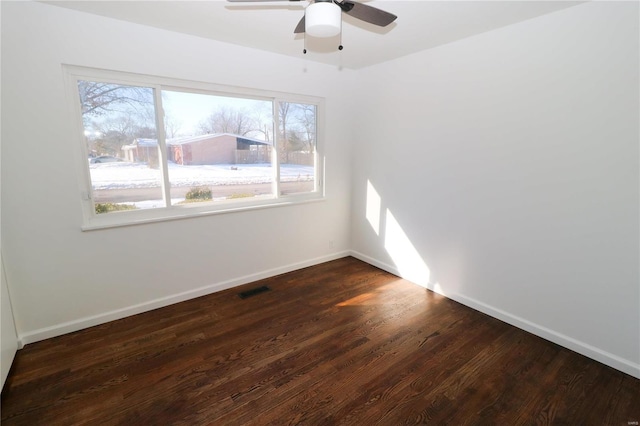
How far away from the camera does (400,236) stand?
360 cm

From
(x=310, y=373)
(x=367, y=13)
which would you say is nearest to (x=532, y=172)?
(x=367, y=13)

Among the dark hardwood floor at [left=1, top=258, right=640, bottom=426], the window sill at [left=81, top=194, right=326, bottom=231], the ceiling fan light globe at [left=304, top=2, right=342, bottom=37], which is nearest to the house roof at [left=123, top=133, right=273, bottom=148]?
the window sill at [left=81, top=194, right=326, bottom=231]

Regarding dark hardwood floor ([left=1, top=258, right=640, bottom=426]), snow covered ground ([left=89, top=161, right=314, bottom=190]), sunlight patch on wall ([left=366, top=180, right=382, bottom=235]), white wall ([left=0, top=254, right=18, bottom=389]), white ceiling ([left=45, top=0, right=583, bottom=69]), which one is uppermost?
white ceiling ([left=45, top=0, right=583, bottom=69])

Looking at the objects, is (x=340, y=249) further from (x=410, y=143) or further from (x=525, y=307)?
(x=525, y=307)

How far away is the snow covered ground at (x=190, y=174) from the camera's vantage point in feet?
8.48

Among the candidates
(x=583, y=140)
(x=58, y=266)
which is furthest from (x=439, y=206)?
(x=58, y=266)

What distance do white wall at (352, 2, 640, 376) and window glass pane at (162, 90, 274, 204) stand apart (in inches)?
59.4

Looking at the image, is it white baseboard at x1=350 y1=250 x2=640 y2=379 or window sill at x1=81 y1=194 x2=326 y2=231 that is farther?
window sill at x1=81 y1=194 x2=326 y2=231

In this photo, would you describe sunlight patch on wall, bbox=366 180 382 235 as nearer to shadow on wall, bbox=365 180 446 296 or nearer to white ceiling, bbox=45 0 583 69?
shadow on wall, bbox=365 180 446 296

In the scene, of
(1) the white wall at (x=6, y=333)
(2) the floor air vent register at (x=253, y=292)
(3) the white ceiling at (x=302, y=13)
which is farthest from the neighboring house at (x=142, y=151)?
(2) the floor air vent register at (x=253, y=292)

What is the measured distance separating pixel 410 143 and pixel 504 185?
1.08 m

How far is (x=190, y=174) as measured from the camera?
3021mm

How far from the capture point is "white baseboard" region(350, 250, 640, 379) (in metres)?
2.12

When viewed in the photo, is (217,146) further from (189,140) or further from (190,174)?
(190,174)
